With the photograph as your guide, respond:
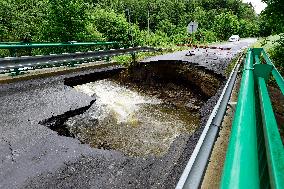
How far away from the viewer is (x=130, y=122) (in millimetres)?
6836

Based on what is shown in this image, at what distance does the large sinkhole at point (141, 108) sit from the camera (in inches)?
228

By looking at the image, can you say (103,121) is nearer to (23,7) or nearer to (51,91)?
(51,91)

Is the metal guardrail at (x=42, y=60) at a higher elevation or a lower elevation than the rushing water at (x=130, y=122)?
higher

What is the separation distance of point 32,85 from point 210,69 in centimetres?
693

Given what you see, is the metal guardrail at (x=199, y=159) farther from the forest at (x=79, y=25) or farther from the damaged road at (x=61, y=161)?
the forest at (x=79, y=25)

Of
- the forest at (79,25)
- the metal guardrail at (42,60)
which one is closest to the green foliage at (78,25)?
the forest at (79,25)

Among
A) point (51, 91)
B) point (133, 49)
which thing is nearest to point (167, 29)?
point (133, 49)

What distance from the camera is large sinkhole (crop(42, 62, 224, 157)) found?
580 centimetres

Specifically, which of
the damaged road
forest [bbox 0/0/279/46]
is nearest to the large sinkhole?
the damaged road

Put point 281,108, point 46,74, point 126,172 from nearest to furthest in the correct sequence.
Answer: point 126,172
point 281,108
point 46,74

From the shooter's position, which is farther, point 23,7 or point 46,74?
point 23,7

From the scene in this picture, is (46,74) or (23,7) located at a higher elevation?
(23,7)

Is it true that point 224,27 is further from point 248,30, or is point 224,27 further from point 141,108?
point 141,108

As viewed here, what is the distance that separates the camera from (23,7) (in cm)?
4888
